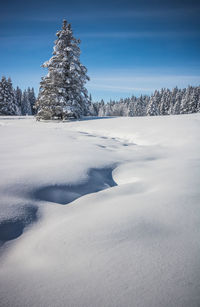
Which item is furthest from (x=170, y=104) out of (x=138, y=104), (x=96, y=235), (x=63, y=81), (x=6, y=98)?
(x=96, y=235)

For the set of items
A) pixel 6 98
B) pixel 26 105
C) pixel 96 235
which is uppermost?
pixel 26 105

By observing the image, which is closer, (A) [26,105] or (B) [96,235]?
(B) [96,235]

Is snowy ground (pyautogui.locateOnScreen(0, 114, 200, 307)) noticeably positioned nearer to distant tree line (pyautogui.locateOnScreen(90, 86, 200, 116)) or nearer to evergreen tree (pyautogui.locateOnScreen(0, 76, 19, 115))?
evergreen tree (pyautogui.locateOnScreen(0, 76, 19, 115))

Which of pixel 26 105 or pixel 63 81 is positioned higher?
pixel 26 105

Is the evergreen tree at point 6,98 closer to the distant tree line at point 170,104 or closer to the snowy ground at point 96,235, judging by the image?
the distant tree line at point 170,104

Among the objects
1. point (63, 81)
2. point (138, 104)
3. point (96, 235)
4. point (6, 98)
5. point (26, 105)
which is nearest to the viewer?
point (96, 235)

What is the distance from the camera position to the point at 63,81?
1238 centimetres

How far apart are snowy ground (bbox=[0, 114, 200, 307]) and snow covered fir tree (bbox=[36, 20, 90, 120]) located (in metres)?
10.1

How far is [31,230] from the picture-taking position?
4.82 ft

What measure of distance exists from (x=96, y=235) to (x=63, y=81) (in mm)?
13086

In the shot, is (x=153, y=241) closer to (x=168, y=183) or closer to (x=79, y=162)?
(x=168, y=183)

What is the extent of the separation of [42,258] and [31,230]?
1.24ft

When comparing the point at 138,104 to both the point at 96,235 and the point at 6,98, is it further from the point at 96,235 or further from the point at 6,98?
the point at 96,235

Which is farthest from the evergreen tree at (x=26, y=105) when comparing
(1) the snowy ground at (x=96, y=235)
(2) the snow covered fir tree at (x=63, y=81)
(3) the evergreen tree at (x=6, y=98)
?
(1) the snowy ground at (x=96, y=235)
